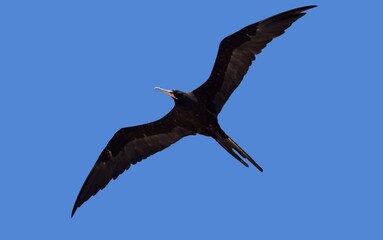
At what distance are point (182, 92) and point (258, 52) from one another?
1386 millimetres

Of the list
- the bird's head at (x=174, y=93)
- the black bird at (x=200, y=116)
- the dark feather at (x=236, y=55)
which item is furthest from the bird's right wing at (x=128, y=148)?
the dark feather at (x=236, y=55)

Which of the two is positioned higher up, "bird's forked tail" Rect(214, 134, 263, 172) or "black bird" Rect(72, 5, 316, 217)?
"black bird" Rect(72, 5, 316, 217)

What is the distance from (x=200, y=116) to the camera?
12.4 m

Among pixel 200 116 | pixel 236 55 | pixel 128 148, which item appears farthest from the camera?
pixel 128 148

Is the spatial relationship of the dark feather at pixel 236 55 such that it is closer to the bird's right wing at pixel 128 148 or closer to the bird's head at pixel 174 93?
the bird's head at pixel 174 93

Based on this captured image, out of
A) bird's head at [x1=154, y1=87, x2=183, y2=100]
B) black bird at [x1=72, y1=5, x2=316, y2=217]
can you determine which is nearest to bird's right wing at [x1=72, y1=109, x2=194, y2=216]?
black bird at [x1=72, y1=5, x2=316, y2=217]

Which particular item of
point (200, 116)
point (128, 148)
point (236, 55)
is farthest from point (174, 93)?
point (128, 148)

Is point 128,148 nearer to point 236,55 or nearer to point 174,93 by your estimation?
point 174,93

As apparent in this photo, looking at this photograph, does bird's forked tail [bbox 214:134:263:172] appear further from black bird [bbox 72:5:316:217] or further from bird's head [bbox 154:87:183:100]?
bird's head [bbox 154:87:183:100]

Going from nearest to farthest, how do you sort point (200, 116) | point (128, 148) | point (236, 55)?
1. point (236, 55)
2. point (200, 116)
3. point (128, 148)

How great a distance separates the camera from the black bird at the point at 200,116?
1196cm

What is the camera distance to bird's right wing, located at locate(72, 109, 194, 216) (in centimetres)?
1316

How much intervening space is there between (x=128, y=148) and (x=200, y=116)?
156 centimetres

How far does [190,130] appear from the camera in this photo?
12891 mm
